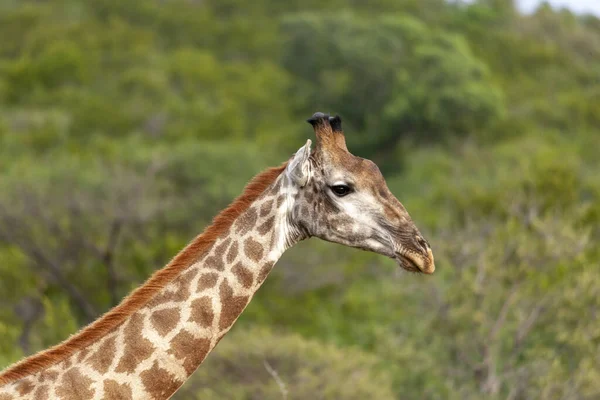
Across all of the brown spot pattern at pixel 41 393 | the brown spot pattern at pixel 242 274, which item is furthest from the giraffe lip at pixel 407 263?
the brown spot pattern at pixel 41 393

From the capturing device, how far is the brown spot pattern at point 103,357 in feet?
18.9

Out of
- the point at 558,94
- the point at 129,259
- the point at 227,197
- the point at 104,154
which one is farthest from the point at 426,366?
the point at 558,94

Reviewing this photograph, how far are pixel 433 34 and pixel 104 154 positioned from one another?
76.6 feet

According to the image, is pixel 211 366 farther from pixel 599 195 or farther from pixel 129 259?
pixel 599 195

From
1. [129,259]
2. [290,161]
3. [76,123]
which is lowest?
[290,161]

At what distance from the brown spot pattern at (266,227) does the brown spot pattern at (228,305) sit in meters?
0.37

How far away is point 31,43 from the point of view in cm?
6238

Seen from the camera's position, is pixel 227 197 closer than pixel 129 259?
No

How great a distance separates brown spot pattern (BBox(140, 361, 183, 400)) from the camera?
577 cm

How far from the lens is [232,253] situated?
20.1 feet

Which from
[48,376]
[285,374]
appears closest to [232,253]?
[48,376]

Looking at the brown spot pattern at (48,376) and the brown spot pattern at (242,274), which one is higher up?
the brown spot pattern at (242,274)

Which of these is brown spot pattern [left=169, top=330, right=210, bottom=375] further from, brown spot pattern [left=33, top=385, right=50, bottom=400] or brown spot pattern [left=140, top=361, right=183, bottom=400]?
brown spot pattern [left=33, top=385, right=50, bottom=400]

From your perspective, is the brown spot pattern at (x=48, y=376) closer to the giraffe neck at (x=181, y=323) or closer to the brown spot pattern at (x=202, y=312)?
the giraffe neck at (x=181, y=323)
